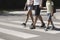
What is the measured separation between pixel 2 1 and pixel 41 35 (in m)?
16.4

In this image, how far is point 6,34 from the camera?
30.6ft

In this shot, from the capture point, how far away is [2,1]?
81.9 ft

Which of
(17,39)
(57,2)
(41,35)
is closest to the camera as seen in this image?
(17,39)

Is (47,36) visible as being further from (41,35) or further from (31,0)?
(31,0)

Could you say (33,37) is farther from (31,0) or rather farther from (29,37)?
(31,0)

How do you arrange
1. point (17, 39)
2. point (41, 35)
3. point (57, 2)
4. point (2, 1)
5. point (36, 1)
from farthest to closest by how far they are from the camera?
point (57, 2), point (2, 1), point (36, 1), point (41, 35), point (17, 39)

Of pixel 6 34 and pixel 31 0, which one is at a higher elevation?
pixel 31 0

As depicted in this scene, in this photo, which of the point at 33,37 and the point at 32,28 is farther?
the point at 32,28

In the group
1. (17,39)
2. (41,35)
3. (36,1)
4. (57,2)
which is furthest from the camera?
(57,2)

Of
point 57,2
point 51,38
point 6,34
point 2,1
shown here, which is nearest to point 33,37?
point 51,38

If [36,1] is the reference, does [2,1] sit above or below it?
below

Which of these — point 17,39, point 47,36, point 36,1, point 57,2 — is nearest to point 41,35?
point 47,36

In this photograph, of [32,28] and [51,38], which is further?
[32,28]

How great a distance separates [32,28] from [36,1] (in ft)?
3.99
